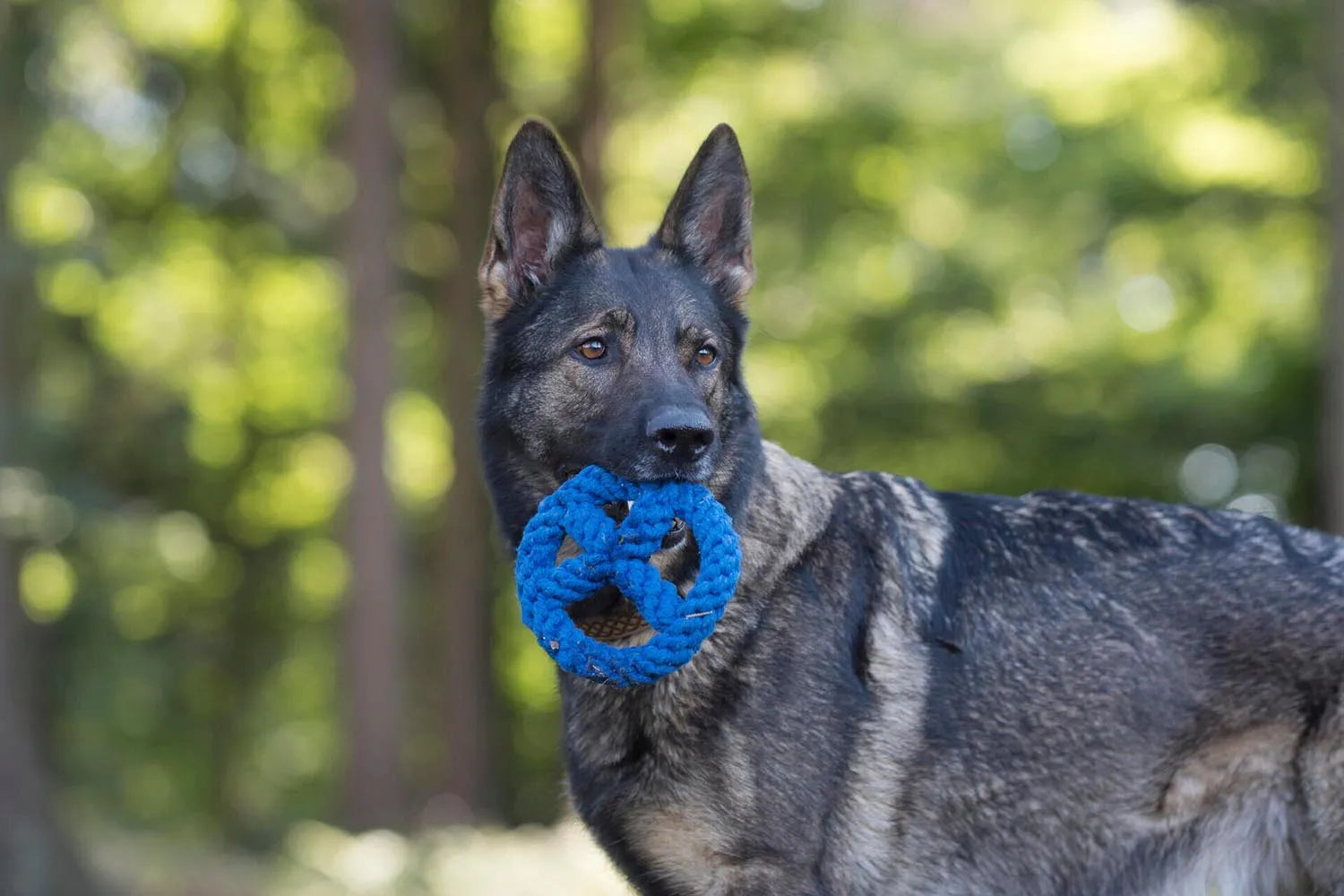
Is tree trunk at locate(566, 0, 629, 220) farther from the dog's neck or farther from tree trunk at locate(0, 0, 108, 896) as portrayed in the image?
the dog's neck

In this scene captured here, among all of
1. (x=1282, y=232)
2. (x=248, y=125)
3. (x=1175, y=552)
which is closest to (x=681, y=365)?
(x=1175, y=552)

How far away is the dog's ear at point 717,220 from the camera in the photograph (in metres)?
4.11

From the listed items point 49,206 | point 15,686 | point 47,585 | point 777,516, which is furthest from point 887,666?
point 49,206

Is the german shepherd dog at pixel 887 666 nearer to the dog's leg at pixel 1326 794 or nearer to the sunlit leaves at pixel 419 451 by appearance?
the dog's leg at pixel 1326 794

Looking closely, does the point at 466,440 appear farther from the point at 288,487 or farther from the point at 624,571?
the point at 624,571

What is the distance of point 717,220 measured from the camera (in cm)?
424

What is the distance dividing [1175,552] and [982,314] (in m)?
11.2

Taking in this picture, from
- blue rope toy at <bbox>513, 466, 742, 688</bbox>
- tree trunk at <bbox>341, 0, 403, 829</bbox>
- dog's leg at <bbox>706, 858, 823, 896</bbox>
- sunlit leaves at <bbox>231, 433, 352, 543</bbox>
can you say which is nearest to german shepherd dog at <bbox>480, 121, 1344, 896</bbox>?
dog's leg at <bbox>706, 858, 823, 896</bbox>

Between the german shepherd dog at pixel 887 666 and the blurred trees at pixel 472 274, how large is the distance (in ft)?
23.6

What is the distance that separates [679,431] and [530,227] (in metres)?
0.97

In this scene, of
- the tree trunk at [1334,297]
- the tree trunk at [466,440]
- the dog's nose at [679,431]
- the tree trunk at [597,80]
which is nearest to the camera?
the dog's nose at [679,431]

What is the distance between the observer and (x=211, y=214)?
15602 millimetres

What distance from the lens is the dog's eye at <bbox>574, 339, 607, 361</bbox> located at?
153 inches

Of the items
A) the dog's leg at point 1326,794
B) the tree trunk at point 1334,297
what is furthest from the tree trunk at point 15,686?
the tree trunk at point 1334,297
